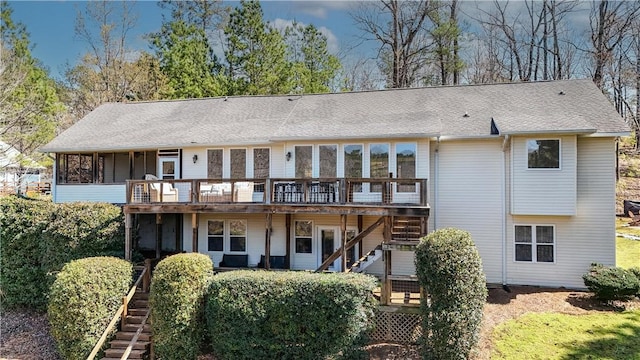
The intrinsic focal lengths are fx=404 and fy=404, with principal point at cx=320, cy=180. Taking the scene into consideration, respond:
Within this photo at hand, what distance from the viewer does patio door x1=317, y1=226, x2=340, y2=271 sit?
14.6 meters

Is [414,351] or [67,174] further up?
[67,174]

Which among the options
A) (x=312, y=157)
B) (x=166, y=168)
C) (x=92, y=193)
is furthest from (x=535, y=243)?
(x=92, y=193)

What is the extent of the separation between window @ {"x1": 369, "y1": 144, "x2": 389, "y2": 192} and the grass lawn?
5.57m

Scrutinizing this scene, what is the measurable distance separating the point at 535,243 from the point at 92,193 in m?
16.1

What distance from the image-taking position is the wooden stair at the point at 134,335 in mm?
10719

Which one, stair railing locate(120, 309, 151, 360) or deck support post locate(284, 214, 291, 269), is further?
deck support post locate(284, 214, 291, 269)

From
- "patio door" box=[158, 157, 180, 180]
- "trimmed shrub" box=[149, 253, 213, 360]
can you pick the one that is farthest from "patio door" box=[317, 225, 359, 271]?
"patio door" box=[158, 157, 180, 180]

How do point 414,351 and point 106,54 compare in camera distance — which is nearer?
point 414,351

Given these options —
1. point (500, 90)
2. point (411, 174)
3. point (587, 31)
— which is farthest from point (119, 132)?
point (587, 31)

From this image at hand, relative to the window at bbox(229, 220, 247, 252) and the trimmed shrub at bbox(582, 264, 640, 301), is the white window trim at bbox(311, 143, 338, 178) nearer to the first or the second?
the window at bbox(229, 220, 247, 252)

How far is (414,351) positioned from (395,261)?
13.8 ft

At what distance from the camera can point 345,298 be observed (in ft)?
31.5

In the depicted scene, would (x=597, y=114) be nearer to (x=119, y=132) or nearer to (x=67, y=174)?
(x=119, y=132)

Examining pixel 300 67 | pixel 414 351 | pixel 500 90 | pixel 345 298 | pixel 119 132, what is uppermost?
pixel 300 67
